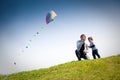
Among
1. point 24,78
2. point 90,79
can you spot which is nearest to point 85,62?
point 90,79

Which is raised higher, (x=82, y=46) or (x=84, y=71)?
(x=82, y=46)

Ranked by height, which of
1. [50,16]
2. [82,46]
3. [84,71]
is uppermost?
[50,16]

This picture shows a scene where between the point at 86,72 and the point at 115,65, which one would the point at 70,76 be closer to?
the point at 86,72

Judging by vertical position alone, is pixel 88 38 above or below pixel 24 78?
above

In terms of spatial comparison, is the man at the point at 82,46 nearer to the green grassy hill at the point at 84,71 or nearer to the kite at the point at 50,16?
the green grassy hill at the point at 84,71

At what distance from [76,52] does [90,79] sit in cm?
427

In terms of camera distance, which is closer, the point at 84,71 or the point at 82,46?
the point at 84,71

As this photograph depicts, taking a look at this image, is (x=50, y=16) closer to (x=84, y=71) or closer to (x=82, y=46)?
(x=82, y=46)

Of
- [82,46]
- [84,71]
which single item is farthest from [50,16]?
[84,71]

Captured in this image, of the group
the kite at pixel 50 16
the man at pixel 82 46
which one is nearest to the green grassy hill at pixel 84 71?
the man at pixel 82 46

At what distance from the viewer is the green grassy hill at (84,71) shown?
13.6 metres

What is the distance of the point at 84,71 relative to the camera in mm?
14773

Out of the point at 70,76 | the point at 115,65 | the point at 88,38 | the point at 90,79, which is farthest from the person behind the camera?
the point at 88,38

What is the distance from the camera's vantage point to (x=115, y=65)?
15.2m
